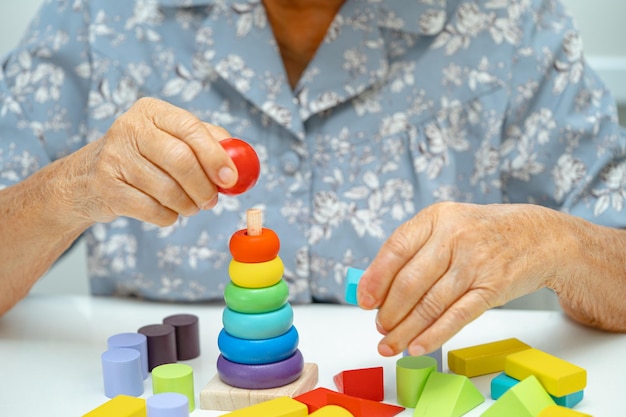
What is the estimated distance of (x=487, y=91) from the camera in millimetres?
1604

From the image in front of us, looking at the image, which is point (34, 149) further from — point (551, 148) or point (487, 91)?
point (551, 148)

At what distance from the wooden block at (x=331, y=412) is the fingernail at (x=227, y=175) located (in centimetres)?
30

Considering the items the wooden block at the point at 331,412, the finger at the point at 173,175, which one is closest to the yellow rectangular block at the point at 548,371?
the wooden block at the point at 331,412

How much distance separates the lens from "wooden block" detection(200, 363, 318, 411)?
1.10 metres

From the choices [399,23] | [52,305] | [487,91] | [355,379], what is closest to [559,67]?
[487,91]

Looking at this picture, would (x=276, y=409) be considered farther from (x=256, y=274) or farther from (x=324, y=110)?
(x=324, y=110)

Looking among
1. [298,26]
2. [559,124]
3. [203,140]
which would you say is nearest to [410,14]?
[298,26]

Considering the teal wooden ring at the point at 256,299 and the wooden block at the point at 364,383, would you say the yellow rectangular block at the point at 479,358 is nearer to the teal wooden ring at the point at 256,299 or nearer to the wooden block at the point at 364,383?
the wooden block at the point at 364,383

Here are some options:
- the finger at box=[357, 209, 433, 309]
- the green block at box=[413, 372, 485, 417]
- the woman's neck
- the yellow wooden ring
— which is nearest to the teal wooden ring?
the yellow wooden ring

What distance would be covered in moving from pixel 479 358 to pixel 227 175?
434 mm

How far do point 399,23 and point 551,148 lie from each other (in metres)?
0.37

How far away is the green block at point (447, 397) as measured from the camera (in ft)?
3.46

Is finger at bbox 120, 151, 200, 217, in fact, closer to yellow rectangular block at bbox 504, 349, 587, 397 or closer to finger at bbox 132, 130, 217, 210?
finger at bbox 132, 130, 217, 210

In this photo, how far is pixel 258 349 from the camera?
3.65 ft
